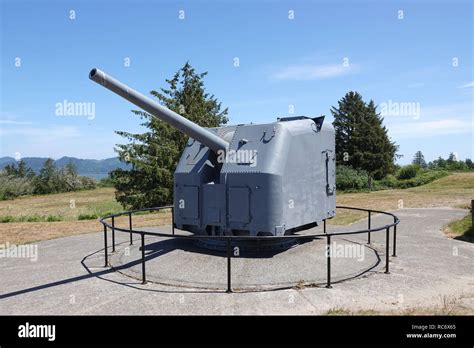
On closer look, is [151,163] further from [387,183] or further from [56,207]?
[387,183]

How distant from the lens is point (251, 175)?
7.07m

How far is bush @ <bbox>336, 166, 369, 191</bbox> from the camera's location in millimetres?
30797

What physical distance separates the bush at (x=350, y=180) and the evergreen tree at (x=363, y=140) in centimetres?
86

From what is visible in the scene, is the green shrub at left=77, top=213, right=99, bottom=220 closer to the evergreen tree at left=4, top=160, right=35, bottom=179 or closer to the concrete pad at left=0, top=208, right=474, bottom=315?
the concrete pad at left=0, top=208, right=474, bottom=315

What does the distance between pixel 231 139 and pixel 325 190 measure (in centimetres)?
225

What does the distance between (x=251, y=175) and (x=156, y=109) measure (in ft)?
6.50

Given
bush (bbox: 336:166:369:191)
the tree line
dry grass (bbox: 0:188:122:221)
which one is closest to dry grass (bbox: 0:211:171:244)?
dry grass (bbox: 0:188:122:221)

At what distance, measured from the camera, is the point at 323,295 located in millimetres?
5402

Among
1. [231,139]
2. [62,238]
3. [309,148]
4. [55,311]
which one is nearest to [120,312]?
[55,311]

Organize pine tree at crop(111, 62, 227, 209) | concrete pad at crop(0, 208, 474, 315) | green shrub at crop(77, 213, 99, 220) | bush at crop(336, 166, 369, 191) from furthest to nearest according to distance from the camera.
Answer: bush at crop(336, 166, 369, 191) → pine tree at crop(111, 62, 227, 209) → green shrub at crop(77, 213, 99, 220) → concrete pad at crop(0, 208, 474, 315)

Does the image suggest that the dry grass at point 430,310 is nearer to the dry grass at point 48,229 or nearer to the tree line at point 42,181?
the dry grass at point 48,229

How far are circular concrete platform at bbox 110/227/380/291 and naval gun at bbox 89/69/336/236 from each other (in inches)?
19.5

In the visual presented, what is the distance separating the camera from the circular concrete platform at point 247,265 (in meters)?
6.01
